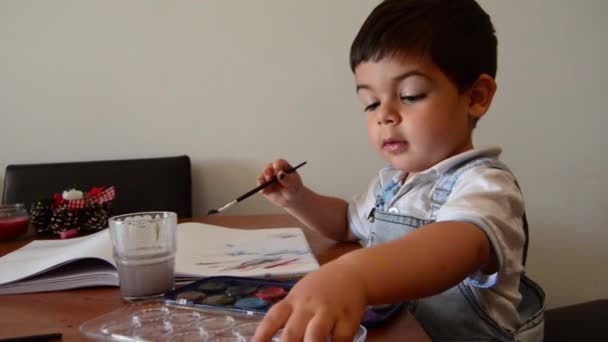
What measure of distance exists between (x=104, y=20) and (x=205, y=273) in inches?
36.1

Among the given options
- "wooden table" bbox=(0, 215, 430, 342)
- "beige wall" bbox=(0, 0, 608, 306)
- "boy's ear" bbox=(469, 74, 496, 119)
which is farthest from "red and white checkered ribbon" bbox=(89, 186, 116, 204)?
"boy's ear" bbox=(469, 74, 496, 119)

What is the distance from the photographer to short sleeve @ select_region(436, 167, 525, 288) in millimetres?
448

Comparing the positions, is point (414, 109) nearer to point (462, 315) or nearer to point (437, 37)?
point (437, 37)

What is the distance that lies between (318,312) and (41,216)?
31.1 inches

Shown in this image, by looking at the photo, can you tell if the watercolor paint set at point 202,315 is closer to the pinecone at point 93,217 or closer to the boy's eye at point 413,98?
the boy's eye at point 413,98

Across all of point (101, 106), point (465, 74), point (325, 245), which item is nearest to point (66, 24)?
point (101, 106)

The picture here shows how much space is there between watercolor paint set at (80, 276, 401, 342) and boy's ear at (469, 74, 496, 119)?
13.3 inches

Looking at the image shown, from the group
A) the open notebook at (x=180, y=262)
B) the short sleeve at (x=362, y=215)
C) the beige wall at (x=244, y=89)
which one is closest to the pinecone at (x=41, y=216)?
the open notebook at (x=180, y=262)

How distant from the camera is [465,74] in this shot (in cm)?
63

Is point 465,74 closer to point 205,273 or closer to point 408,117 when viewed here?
point 408,117

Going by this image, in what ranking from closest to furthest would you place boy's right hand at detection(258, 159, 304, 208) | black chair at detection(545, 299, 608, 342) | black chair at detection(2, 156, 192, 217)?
boy's right hand at detection(258, 159, 304, 208) → black chair at detection(545, 299, 608, 342) → black chair at detection(2, 156, 192, 217)

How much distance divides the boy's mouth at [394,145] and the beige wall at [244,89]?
25.1 inches

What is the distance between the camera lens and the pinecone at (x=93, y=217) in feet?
3.00

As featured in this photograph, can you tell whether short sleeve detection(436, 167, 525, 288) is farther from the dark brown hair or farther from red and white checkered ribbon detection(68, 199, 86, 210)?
red and white checkered ribbon detection(68, 199, 86, 210)
